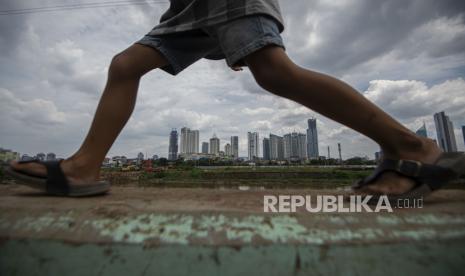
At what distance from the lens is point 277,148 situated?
80.6 meters

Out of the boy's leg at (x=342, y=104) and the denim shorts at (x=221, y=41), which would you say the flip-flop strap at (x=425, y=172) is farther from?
the denim shorts at (x=221, y=41)

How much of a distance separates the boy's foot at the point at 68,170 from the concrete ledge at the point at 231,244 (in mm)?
408

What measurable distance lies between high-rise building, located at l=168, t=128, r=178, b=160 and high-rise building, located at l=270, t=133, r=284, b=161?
115 ft

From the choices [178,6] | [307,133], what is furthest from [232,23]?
[307,133]

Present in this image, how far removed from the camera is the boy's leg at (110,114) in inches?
41.5

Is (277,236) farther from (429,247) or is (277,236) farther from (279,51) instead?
(279,51)

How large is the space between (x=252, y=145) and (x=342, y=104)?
82.9m

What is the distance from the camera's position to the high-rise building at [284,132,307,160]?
75.8m

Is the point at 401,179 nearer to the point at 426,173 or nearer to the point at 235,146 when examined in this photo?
the point at 426,173

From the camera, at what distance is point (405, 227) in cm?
56

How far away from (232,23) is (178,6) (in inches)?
18.4

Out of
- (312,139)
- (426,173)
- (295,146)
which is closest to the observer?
(426,173)

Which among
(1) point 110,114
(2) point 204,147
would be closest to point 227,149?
(2) point 204,147

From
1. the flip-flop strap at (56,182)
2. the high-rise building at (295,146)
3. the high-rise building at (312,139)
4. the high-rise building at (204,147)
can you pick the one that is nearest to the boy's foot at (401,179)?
the flip-flop strap at (56,182)
